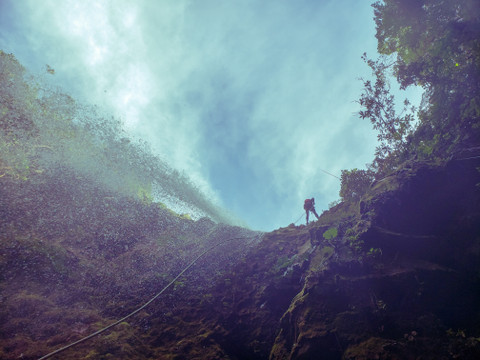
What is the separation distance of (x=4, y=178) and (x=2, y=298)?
16.9 meters

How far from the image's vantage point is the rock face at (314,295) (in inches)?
250

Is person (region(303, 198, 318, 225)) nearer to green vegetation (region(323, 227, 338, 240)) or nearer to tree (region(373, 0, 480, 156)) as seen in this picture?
green vegetation (region(323, 227, 338, 240))

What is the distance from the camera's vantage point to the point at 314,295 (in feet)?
26.2

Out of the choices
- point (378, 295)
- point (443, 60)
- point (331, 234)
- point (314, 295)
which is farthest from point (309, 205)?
point (443, 60)

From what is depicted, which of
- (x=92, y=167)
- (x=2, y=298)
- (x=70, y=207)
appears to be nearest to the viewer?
(x=2, y=298)

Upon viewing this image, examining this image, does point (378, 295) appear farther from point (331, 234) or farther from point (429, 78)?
point (429, 78)

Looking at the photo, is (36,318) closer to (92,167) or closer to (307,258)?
(307,258)

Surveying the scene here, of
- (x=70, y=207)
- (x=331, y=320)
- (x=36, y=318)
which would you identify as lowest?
(x=331, y=320)

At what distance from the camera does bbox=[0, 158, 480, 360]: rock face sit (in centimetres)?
634

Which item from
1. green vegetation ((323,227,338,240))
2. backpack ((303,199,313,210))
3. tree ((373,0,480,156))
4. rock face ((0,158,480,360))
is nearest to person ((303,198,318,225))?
backpack ((303,199,313,210))

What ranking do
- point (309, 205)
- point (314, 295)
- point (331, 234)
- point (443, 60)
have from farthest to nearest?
point (309, 205) < point (443, 60) < point (331, 234) < point (314, 295)

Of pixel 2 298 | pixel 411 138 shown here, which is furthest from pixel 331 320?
pixel 411 138

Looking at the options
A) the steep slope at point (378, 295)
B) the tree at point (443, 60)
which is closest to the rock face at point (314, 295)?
the steep slope at point (378, 295)

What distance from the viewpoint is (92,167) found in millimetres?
33500
